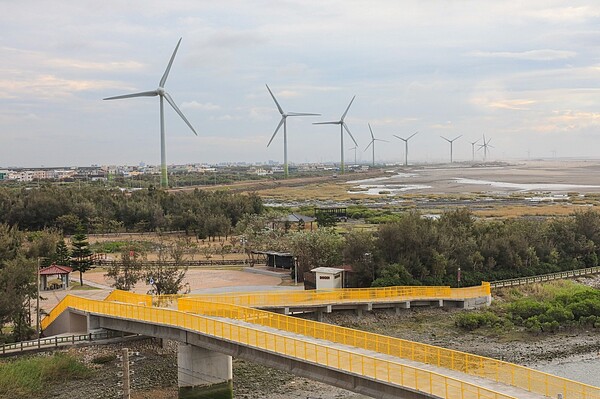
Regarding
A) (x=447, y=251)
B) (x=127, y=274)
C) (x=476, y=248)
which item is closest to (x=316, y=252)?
(x=447, y=251)

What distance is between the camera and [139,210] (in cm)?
8950

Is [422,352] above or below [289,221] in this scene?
below

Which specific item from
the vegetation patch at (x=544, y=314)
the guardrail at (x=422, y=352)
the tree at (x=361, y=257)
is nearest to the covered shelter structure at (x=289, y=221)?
the tree at (x=361, y=257)

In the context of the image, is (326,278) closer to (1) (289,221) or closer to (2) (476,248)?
(2) (476,248)

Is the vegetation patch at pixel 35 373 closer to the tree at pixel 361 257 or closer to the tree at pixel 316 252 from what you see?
the tree at pixel 361 257

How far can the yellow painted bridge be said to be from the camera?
19234 millimetres

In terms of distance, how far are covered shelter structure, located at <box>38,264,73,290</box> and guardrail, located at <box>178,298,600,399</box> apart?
20.1 meters

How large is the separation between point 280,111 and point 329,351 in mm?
144190

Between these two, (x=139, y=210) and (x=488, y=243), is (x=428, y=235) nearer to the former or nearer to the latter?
(x=488, y=243)

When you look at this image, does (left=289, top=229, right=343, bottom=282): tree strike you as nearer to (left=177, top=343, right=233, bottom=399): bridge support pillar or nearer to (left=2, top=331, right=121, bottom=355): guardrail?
(left=2, top=331, right=121, bottom=355): guardrail

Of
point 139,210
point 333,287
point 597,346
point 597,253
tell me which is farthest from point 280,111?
point 597,346

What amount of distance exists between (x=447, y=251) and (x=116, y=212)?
2273 inches

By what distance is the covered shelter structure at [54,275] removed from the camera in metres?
46.8

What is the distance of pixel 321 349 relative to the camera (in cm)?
2356
